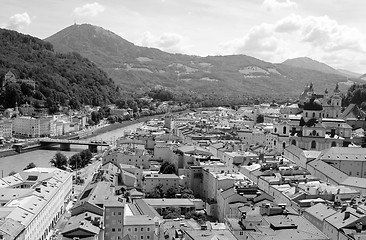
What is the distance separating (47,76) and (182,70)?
8814 centimetres

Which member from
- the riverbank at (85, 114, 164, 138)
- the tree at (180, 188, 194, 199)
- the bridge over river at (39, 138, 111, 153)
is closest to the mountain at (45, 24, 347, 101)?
the riverbank at (85, 114, 164, 138)

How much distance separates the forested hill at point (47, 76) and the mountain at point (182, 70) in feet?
118

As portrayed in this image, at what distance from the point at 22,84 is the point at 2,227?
166 ft

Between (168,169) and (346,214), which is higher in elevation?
(346,214)

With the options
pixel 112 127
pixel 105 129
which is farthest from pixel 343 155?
pixel 112 127

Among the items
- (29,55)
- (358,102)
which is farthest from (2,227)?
(29,55)

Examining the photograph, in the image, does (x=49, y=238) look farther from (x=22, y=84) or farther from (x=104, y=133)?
(x=22, y=84)

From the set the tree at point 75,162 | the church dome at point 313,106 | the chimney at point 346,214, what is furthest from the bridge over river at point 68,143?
the chimney at point 346,214

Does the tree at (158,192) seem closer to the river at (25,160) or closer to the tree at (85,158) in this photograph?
the tree at (85,158)

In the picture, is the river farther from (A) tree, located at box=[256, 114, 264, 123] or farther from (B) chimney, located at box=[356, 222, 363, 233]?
(B) chimney, located at box=[356, 222, 363, 233]

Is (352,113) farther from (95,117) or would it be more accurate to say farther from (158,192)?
(95,117)

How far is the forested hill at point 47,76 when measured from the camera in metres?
63.3

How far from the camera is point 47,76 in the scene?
70188 mm

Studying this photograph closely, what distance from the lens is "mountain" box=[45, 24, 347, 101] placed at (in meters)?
134
